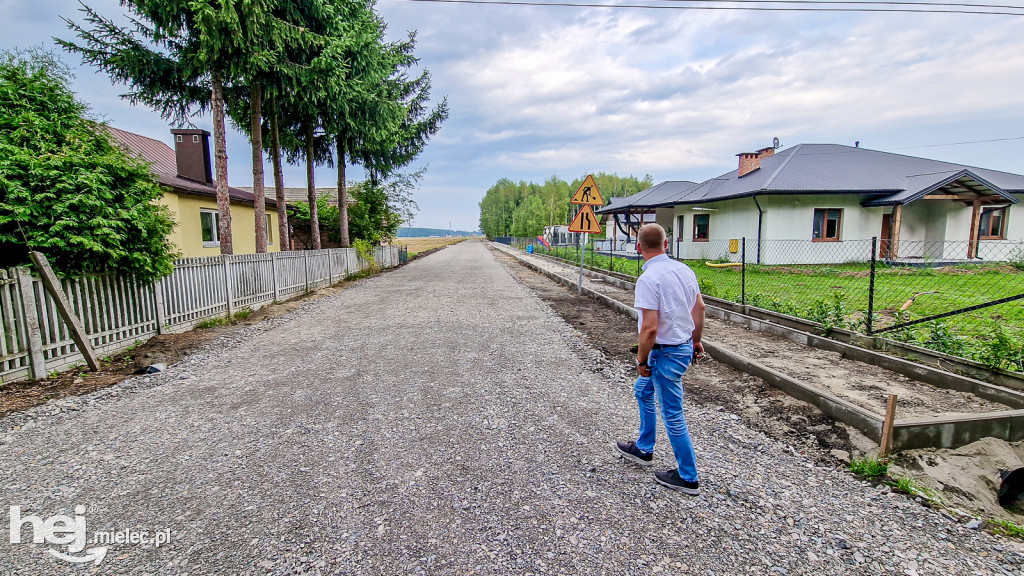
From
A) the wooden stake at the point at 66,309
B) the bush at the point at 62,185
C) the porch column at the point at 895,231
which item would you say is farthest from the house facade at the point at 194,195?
the porch column at the point at 895,231

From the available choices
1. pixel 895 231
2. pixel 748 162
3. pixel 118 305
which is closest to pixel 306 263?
pixel 118 305

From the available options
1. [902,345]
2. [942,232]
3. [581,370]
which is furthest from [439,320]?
[942,232]

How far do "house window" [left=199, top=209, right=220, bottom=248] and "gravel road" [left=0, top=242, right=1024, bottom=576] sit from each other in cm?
1326

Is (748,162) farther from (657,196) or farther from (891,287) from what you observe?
(891,287)

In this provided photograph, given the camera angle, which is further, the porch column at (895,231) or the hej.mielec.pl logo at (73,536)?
the porch column at (895,231)

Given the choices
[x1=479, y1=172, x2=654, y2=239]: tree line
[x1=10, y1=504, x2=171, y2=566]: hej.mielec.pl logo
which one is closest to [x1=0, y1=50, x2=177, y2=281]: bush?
[x1=10, y1=504, x2=171, y2=566]: hej.mielec.pl logo

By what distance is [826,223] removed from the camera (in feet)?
63.2

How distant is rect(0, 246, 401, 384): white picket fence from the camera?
4875 millimetres

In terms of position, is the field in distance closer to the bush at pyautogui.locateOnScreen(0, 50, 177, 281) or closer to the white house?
the white house

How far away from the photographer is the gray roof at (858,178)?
1756 cm

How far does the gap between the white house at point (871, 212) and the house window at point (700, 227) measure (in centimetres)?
275

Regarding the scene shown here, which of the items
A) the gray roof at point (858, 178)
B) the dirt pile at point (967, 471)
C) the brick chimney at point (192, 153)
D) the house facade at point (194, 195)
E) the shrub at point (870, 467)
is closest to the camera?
the dirt pile at point (967, 471)

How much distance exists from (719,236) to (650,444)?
72.5 feet

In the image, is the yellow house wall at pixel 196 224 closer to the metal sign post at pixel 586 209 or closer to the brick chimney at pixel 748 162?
the metal sign post at pixel 586 209
